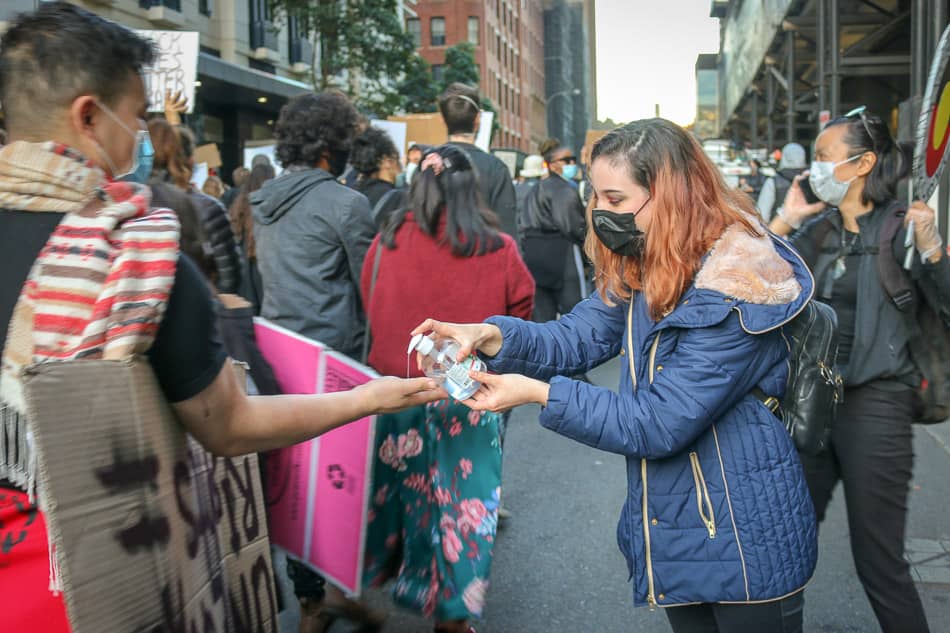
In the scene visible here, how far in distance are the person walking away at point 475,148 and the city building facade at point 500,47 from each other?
54936 millimetres

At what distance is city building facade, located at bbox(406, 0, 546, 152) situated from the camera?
7106 centimetres

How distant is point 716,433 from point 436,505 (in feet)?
5.25

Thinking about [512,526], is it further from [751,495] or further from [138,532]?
[138,532]

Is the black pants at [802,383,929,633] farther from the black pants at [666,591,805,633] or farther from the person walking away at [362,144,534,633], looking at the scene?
the person walking away at [362,144,534,633]

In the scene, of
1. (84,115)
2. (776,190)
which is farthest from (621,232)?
(776,190)

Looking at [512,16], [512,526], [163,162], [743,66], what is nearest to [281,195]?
[163,162]

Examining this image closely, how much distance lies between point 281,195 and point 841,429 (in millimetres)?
2623

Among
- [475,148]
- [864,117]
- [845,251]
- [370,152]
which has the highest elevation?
[370,152]

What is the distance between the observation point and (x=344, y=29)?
83.0 ft

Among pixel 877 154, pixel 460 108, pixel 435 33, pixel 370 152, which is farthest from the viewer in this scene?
pixel 435 33

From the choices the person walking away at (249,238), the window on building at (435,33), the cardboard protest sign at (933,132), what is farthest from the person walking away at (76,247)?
the window on building at (435,33)

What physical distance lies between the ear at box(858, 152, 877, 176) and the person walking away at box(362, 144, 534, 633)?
1396 mm

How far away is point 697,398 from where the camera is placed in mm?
2076

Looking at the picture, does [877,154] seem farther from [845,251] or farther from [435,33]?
[435,33]
